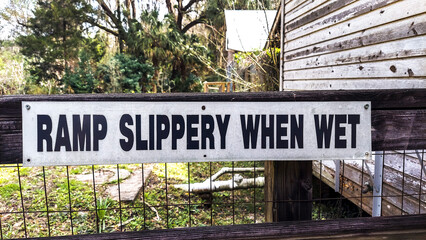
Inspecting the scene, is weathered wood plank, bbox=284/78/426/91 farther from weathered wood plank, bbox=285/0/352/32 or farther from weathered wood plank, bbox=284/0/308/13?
weathered wood plank, bbox=284/0/308/13

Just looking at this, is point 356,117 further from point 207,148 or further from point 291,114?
point 207,148

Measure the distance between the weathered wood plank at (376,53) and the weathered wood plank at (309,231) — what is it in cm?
209

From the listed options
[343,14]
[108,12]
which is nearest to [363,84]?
[343,14]

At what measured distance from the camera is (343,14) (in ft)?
13.7

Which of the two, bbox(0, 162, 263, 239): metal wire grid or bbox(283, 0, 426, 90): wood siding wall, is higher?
bbox(283, 0, 426, 90): wood siding wall

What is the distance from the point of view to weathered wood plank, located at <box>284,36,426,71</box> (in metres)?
2.80

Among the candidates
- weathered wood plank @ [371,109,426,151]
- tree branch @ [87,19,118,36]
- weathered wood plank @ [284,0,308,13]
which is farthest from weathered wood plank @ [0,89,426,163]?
tree branch @ [87,19,118,36]

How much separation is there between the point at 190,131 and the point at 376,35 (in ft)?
10.2

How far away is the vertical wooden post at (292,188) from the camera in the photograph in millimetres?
1195

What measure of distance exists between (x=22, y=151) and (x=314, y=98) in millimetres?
964

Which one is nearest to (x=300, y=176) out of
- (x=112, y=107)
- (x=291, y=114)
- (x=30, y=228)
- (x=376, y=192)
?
(x=291, y=114)

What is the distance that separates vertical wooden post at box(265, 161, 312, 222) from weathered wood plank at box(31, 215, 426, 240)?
0.22 ft

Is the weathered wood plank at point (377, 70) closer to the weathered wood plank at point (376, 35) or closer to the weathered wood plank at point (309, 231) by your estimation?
the weathered wood plank at point (376, 35)

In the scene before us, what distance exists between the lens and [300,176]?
121cm
